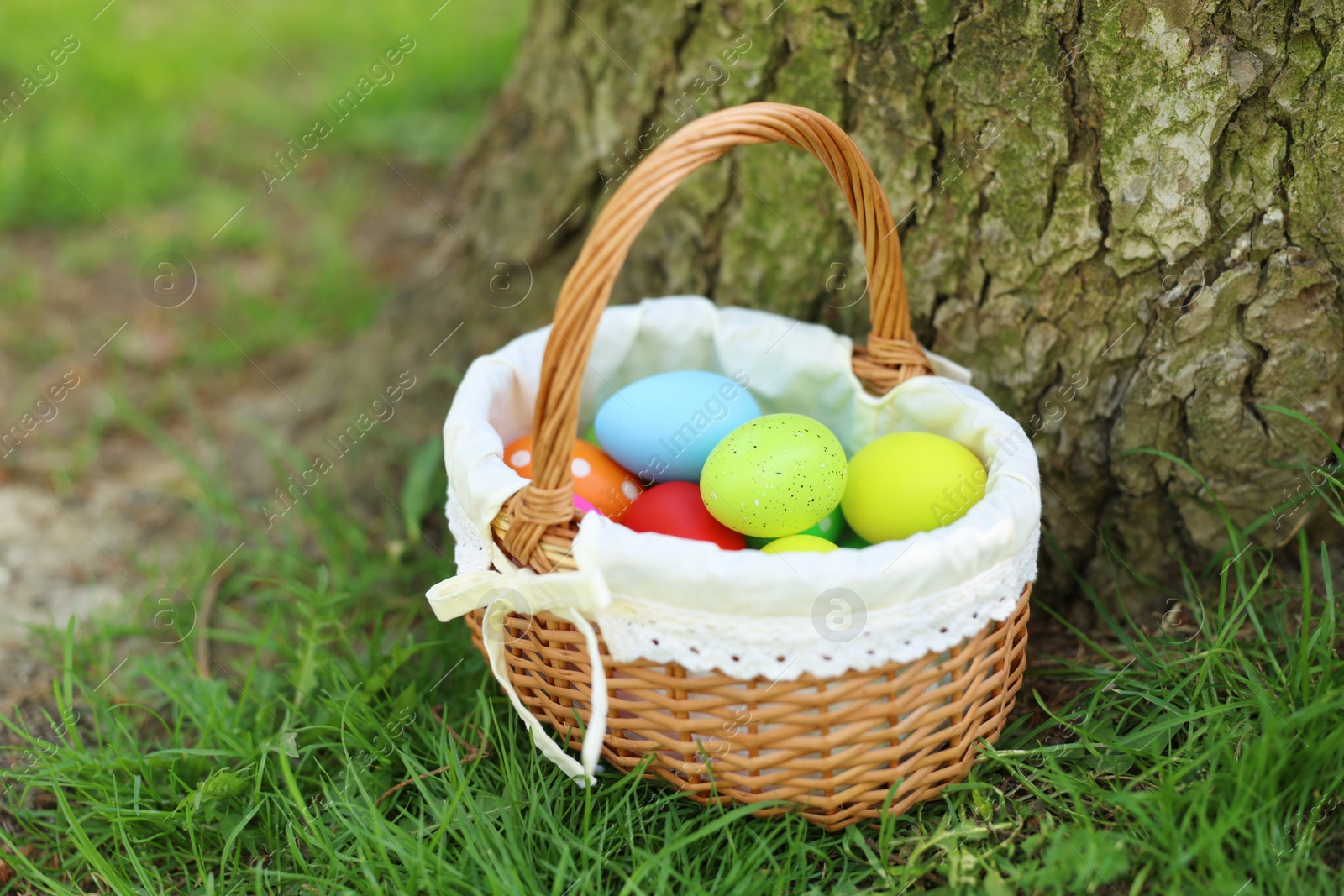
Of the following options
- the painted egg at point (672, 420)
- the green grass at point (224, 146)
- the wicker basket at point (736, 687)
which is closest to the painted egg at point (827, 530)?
the painted egg at point (672, 420)

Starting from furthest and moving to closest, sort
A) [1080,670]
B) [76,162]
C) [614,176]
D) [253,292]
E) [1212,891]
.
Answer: [76,162], [253,292], [614,176], [1080,670], [1212,891]

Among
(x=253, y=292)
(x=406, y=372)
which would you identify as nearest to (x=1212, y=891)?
(x=406, y=372)

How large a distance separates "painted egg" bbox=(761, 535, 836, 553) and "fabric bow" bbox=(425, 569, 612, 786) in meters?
0.33

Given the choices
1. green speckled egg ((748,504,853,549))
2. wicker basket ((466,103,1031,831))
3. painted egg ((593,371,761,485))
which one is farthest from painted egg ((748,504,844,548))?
wicker basket ((466,103,1031,831))

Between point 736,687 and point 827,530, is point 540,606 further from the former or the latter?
point 827,530

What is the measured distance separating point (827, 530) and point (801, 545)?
0.22m

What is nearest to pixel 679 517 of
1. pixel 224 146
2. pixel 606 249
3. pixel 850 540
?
pixel 850 540

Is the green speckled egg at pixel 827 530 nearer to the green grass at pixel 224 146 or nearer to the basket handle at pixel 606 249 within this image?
the basket handle at pixel 606 249

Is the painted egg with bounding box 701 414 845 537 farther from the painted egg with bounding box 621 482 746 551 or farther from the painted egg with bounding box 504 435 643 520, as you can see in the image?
the painted egg with bounding box 504 435 643 520

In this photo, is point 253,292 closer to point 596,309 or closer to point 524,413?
point 524,413

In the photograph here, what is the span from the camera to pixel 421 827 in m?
1.43

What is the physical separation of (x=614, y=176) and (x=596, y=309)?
101 centimetres

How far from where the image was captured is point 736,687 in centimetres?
129

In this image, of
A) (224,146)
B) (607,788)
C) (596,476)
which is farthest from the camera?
(224,146)
